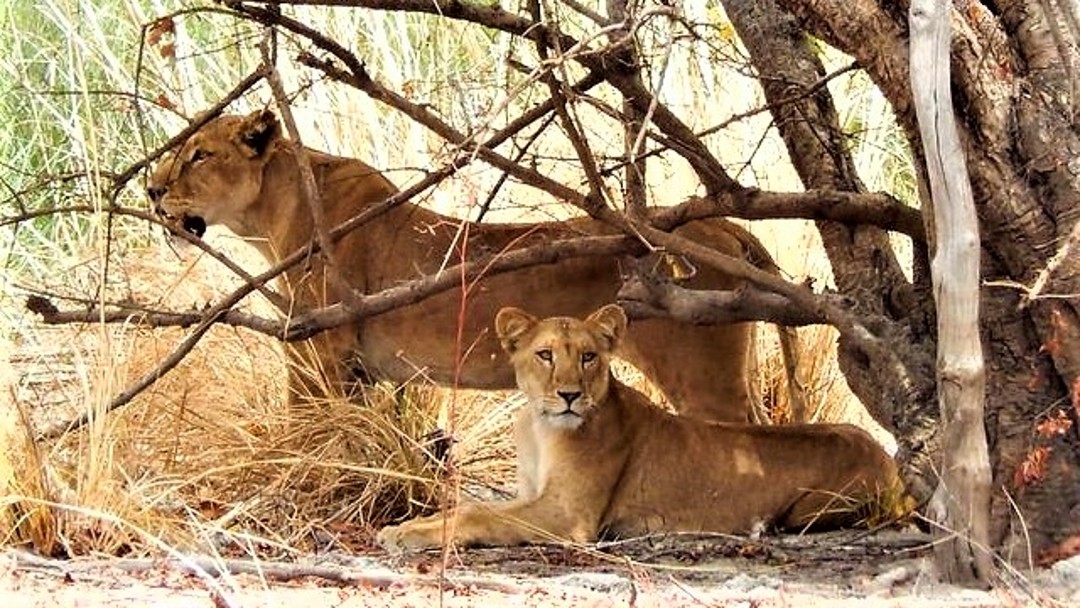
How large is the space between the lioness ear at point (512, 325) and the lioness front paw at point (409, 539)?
0.61m

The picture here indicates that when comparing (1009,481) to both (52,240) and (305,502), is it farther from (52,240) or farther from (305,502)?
(52,240)

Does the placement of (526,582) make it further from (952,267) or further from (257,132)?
(257,132)

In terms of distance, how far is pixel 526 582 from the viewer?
4.40 metres

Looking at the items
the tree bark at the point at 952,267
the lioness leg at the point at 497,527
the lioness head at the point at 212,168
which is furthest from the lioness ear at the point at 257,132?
the tree bark at the point at 952,267

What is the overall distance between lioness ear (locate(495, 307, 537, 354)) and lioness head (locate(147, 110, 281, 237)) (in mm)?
1347

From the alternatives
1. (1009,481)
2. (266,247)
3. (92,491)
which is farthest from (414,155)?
(1009,481)

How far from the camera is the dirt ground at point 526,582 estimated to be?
158 inches

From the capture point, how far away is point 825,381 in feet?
23.0

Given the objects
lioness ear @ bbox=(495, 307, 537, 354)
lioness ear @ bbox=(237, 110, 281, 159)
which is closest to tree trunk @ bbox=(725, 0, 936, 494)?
lioness ear @ bbox=(495, 307, 537, 354)

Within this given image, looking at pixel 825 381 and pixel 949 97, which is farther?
pixel 825 381

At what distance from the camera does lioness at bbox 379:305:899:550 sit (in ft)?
17.8

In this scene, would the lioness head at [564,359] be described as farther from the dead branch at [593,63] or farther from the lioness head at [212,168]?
the lioness head at [212,168]

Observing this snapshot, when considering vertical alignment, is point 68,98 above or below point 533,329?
above

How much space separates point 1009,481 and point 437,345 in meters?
2.32
